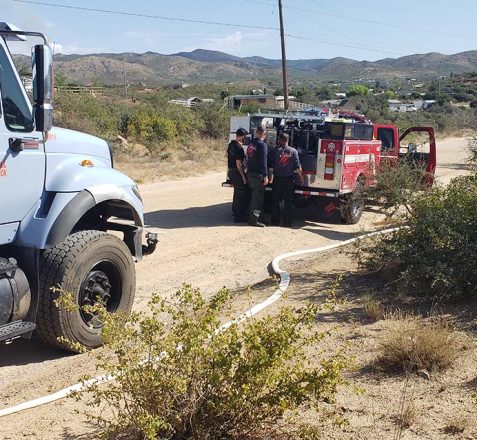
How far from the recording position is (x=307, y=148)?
1253 centimetres

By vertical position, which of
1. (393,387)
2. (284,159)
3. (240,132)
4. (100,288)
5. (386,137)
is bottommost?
(393,387)

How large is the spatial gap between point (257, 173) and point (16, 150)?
7.00 meters

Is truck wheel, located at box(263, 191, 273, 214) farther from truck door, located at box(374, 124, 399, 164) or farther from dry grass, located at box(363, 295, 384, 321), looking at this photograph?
dry grass, located at box(363, 295, 384, 321)

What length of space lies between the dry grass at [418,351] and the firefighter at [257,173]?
665 centimetres

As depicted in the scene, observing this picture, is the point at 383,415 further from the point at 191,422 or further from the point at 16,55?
the point at 16,55

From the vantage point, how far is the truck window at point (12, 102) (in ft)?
16.3

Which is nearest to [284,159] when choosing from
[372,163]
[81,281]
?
[372,163]

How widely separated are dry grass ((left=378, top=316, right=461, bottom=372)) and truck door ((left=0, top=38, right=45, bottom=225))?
10.2ft

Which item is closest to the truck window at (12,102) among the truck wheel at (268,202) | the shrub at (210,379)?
the shrub at (210,379)

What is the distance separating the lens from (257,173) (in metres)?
11.7

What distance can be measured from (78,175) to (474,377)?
141 inches

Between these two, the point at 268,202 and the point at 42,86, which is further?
the point at 268,202

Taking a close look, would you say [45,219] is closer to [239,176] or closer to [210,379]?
[210,379]

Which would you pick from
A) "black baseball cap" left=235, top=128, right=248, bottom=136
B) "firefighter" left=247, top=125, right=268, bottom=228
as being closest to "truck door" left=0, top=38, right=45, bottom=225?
"firefighter" left=247, top=125, right=268, bottom=228
